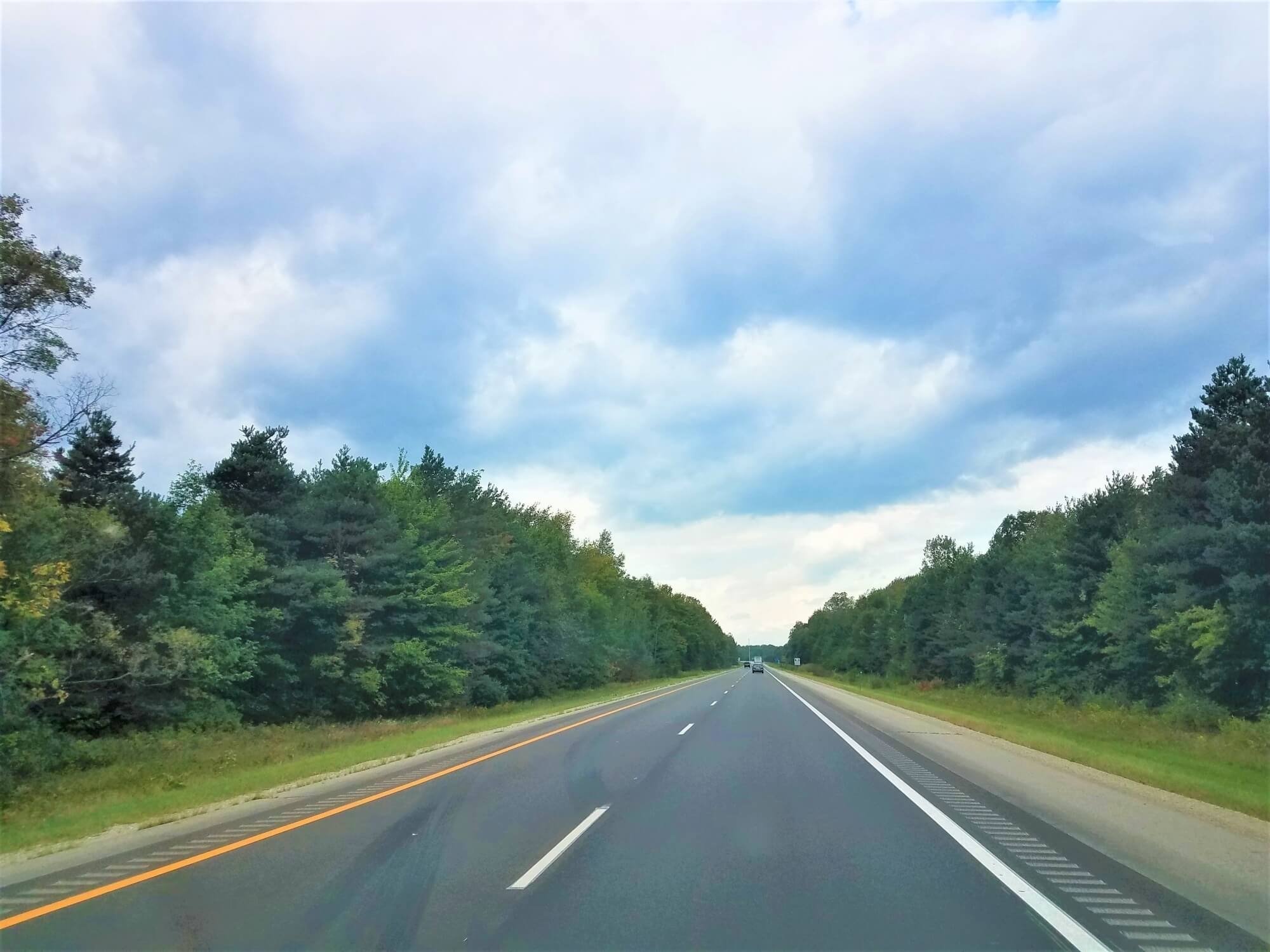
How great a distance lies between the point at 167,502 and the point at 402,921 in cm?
2552

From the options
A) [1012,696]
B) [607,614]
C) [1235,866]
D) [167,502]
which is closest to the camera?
[1235,866]

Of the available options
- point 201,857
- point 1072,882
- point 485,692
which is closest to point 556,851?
point 201,857

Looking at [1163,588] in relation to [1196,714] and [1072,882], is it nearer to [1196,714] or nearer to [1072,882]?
[1196,714]

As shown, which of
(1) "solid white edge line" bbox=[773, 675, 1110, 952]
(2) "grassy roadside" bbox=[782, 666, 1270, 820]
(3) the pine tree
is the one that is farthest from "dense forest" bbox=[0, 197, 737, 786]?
(2) "grassy roadside" bbox=[782, 666, 1270, 820]

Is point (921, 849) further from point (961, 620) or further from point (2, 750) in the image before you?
point (961, 620)

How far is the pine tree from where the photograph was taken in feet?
93.0

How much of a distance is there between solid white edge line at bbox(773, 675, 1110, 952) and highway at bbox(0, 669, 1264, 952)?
31 millimetres

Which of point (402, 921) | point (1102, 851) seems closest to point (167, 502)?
point (402, 921)

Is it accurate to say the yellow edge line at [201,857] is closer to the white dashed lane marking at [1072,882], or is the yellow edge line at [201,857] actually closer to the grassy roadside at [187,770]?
the grassy roadside at [187,770]

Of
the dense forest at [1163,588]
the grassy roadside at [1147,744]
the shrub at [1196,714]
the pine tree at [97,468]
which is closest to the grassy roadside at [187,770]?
the pine tree at [97,468]

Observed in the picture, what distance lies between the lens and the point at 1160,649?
38062 millimetres

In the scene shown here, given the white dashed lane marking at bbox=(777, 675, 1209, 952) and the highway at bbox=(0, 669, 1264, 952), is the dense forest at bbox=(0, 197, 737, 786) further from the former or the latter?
the white dashed lane marking at bbox=(777, 675, 1209, 952)

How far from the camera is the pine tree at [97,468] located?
2836cm

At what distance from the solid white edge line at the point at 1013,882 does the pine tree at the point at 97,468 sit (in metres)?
24.6
